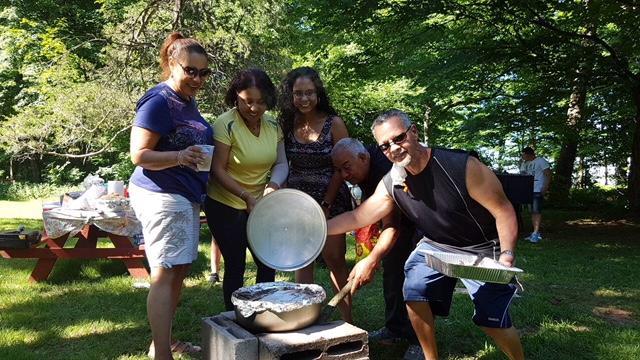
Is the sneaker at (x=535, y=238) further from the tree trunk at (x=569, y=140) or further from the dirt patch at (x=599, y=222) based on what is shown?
the tree trunk at (x=569, y=140)

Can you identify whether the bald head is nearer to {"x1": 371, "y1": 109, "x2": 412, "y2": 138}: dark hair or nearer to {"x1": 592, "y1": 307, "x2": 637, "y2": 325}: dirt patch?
{"x1": 371, "y1": 109, "x2": 412, "y2": 138}: dark hair

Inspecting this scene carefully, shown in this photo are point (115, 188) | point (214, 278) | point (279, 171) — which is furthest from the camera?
point (115, 188)

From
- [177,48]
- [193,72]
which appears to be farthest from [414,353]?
[177,48]

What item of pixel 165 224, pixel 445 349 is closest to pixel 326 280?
pixel 445 349

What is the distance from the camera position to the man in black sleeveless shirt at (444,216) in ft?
7.48

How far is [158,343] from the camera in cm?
237

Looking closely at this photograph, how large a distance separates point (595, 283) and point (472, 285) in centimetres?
313

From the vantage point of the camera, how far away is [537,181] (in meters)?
8.31

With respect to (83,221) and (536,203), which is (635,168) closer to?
(536,203)

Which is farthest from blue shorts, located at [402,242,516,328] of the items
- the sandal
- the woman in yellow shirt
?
the sandal

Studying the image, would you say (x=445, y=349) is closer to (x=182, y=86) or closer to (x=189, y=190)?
(x=189, y=190)

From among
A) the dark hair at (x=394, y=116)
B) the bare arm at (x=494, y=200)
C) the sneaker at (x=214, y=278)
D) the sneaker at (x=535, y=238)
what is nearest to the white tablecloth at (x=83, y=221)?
the sneaker at (x=214, y=278)

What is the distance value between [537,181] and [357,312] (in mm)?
5744

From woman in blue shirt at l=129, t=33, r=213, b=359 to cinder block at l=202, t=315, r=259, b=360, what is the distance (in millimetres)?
206
